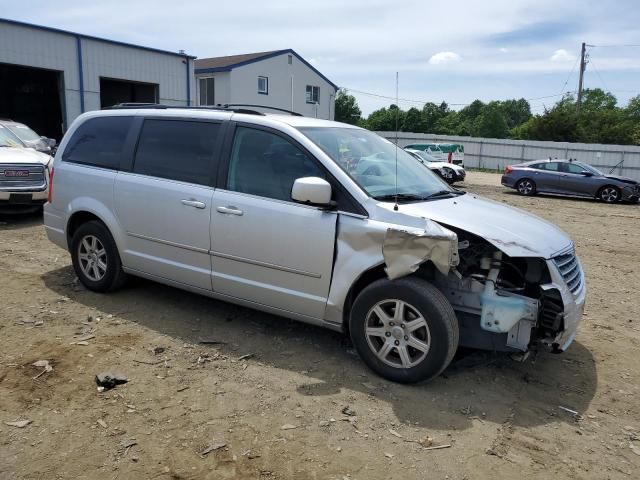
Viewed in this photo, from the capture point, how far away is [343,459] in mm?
2986

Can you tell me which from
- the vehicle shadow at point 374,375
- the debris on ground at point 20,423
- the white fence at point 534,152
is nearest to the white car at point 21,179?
the vehicle shadow at point 374,375

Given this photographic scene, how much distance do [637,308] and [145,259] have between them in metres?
5.26

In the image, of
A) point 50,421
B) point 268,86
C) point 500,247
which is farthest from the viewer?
point 268,86

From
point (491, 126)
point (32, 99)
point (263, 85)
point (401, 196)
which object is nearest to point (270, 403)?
point (401, 196)

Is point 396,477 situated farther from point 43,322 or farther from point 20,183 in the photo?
point 20,183

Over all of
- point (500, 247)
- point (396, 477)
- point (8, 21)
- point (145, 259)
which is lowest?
point (396, 477)

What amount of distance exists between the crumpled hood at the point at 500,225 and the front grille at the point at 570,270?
65 mm

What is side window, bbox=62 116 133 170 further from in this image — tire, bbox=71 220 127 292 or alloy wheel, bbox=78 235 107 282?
alloy wheel, bbox=78 235 107 282

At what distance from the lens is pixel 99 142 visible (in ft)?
17.9

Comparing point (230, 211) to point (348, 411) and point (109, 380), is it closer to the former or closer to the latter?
point (109, 380)

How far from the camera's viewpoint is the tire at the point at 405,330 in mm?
3576

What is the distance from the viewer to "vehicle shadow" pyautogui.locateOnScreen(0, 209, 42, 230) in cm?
911

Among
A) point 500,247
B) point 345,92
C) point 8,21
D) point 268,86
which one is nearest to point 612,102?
point 345,92

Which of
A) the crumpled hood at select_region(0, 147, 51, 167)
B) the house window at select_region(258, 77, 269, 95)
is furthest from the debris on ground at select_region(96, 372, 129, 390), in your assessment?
the house window at select_region(258, 77, 269, 95)
